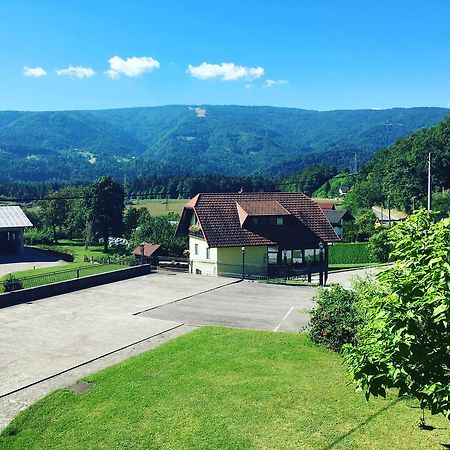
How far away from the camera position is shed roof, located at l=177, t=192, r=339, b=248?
36.5 m

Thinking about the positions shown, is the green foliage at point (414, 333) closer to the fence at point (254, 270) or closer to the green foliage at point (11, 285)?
the green foliage at point (11, 285)

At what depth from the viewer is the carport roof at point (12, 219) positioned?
4531 cm

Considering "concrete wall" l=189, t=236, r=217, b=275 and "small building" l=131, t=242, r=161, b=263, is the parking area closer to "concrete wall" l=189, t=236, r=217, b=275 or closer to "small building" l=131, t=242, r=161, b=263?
"concrete wall" l=189, t=236, r=217, b=275

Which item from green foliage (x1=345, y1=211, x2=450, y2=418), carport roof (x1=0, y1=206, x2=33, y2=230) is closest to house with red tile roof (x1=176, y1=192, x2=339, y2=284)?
carport roof (x1=0, y1=206, x2=33, y2=230)

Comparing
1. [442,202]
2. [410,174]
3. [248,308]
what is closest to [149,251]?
[248,308]

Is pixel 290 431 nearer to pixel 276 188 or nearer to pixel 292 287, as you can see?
pixel 292 287

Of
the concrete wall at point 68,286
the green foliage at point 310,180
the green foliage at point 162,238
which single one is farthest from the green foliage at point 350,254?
the green foliage at point 310,180

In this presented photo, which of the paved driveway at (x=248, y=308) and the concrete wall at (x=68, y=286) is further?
the concrete wall at (x=68, y=286)

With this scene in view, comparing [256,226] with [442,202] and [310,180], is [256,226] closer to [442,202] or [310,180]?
[442,202]

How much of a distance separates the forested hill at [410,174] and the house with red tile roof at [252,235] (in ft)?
155

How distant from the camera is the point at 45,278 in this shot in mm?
28672

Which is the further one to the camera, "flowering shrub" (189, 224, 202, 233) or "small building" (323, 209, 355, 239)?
"small building" (323, 209, 355, 239)

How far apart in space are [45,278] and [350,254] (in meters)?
34.0

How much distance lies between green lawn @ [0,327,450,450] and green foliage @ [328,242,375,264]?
3731 centimetres
